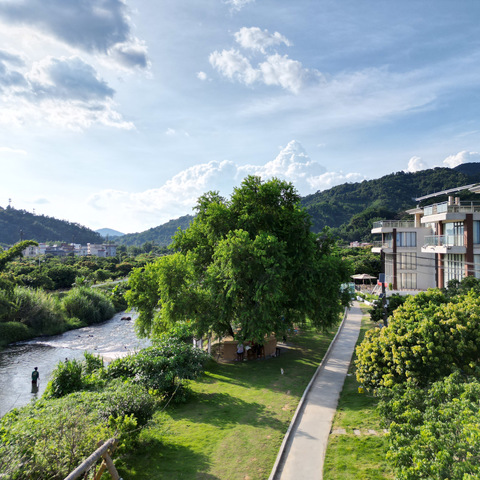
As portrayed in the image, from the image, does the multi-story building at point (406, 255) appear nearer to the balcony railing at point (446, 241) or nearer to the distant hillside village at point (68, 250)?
the balcony railing at point (446, 241)

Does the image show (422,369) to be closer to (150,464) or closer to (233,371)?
(150,464)

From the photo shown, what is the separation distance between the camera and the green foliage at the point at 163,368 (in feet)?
48.8

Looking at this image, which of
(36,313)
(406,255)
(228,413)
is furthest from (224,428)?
(36,313)

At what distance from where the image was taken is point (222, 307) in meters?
19.3

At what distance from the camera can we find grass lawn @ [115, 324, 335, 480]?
399 inches

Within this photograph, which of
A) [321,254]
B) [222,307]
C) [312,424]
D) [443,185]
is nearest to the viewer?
[312,424]

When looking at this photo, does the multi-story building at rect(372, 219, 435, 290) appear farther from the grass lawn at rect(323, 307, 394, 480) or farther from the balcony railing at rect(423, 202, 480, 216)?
the grass lawn at rect(323, 307, 394, 480)

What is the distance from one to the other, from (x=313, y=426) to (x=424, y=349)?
470cm

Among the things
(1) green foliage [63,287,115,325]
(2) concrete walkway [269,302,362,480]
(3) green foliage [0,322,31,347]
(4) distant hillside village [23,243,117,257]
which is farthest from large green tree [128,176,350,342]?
(4) distant hillside village [23,243,117,257]

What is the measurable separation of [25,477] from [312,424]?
8953 millimetres

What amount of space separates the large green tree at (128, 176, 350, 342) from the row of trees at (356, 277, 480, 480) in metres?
5.84

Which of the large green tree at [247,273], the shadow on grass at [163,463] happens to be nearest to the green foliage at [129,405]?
the shadow on grass at [163,463]

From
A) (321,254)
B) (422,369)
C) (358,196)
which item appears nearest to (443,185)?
(358,196)

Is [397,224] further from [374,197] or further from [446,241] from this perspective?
[374,197]
